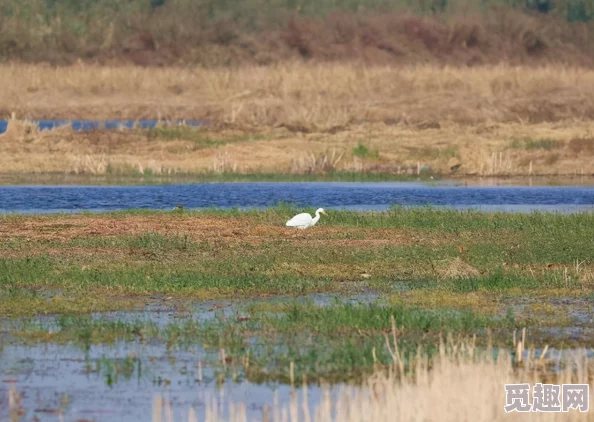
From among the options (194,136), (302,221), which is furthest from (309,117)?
(302,221)

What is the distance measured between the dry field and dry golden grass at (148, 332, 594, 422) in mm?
25944

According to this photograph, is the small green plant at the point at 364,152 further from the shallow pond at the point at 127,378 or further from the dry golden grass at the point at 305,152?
the shallow pond at the point at 127,378

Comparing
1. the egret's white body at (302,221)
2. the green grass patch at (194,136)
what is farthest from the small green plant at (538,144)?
the egret's white body at (302,221)

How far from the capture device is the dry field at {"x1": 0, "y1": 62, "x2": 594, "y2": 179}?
38.0 m

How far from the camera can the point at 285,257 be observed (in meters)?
18.9

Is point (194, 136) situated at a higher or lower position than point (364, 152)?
higher

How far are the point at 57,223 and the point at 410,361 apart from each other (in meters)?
12.8

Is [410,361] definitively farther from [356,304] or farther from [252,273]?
[252,273]

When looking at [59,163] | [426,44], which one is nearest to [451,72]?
[426,44]

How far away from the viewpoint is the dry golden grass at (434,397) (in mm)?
9781

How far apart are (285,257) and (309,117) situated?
2635 centimetres

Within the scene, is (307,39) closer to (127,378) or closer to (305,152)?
(305,152)

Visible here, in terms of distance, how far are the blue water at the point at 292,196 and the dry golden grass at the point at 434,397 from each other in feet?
51.9

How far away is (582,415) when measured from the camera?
32.2 ft
